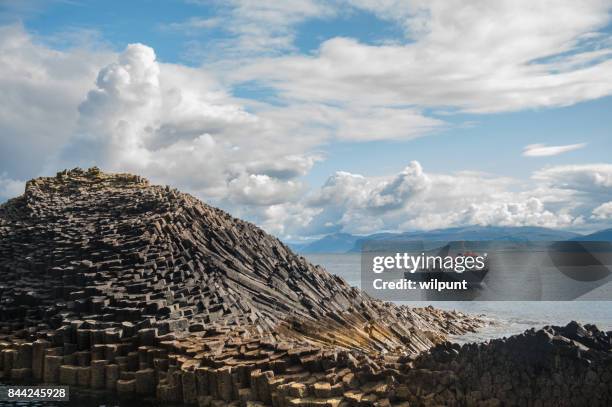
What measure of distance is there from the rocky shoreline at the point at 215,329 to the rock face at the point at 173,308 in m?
0.06

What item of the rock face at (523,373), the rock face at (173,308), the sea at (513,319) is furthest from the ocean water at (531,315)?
the rock face at (523,373)

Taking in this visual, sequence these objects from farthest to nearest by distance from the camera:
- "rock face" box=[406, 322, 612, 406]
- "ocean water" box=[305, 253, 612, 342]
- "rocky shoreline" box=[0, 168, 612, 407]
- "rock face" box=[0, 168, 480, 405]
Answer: "ocean water" box=[305, 253, 612, 342], "rock face" box=[0, 168, 480, 405], "rocky shoreline" box=[0, 168, 612, 407], "rock face" box=[406, 322, 612, 406]

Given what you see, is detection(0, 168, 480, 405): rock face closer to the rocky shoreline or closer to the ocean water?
the rocky shoreline

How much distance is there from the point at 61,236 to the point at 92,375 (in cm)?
1281

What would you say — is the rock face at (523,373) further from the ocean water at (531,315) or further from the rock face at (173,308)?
the ocean water at (531,315)

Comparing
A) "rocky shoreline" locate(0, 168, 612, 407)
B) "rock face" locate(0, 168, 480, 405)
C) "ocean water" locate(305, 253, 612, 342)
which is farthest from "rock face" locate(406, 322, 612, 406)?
"ocean water" locate(305, 253, 612, 342)

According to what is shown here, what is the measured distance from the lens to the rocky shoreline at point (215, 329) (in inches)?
614

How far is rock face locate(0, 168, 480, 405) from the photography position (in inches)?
728

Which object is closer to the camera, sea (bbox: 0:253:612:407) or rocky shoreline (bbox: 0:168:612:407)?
rocky shoreline (bbox: 0:168:612:407)

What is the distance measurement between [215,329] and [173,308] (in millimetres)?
2449

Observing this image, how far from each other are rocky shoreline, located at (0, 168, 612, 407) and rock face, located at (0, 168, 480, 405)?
2.5 inches

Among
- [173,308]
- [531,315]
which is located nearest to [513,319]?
[531,315]

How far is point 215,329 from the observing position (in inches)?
856

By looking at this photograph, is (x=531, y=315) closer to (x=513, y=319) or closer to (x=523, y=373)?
(x=513, y=319)
